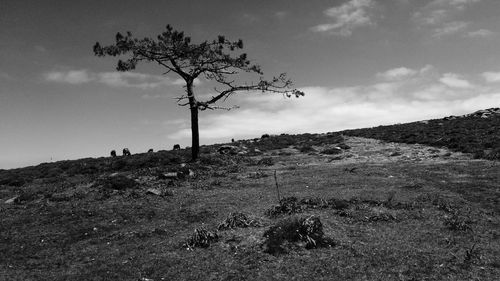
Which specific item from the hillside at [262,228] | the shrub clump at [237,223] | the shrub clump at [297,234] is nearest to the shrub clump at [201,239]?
the hillside at [262,228]

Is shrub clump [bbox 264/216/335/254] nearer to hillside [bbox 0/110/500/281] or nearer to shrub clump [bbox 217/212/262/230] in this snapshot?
hillside [bbox 0/110/500/281]

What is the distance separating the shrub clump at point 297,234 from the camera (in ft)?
35.1

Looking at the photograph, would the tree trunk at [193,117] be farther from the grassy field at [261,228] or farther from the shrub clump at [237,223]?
the shrub clump at [237,223]

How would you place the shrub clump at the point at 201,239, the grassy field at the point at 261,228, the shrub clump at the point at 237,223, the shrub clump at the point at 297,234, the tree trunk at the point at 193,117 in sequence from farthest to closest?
the tree trunk at the point at 193,117 < the shrub clump at the point at 237,223 < the shrub clump at the point at 201,239 < the shrub clump at the point at 297,234 < the grassy field at the point at 261,228

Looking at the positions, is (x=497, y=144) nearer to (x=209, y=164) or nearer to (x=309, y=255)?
(x=209, y=164)

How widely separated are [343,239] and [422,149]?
25596mm

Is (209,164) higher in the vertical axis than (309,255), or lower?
higher

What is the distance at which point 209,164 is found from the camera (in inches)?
1140

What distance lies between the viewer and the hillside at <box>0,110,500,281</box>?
9.81m

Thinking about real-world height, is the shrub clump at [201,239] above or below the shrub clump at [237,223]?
below

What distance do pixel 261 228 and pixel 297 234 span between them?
4.94 ft

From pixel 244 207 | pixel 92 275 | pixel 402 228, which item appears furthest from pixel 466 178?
pixel 92 275

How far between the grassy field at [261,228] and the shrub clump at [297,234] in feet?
0.12

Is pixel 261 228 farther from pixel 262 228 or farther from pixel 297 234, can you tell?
pixel 297 234
